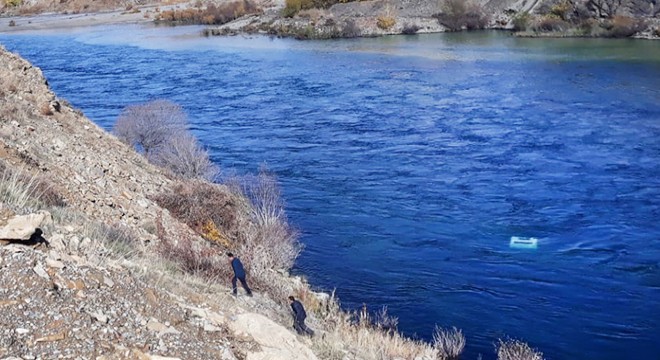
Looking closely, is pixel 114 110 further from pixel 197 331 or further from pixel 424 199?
pixel 197 331

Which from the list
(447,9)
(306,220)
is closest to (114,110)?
(306,220)

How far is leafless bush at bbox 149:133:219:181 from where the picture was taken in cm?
1943

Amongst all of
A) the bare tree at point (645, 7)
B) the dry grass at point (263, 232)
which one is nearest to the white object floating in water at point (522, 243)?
the dry grass at point (263, 232)

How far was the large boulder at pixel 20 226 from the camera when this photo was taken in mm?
7656

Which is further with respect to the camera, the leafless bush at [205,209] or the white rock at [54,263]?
the leafless bush at [205,209]

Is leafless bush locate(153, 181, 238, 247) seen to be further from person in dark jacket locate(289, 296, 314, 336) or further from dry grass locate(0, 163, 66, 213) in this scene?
person in dark jacket locate(289, 296, 314, 336)

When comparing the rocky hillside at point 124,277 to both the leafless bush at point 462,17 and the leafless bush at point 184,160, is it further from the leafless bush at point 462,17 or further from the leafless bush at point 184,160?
the leafless bush at point 462,17

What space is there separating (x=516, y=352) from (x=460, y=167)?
11211 mm

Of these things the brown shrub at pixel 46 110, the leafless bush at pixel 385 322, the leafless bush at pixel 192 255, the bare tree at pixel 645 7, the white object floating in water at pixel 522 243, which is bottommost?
the white object floating in water at pixel 522 243

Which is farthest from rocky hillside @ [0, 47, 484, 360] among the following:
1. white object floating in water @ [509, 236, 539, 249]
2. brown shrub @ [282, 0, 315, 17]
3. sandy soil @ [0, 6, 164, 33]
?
sandy soil @ [0, 6, 164, 33]

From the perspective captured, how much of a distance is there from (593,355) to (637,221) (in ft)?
20.7

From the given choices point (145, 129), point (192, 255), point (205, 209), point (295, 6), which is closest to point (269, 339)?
point (192, 255)

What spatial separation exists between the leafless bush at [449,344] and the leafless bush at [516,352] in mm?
625

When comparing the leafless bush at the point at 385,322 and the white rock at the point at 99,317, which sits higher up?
the white rock at the point at 99,317
